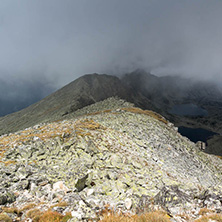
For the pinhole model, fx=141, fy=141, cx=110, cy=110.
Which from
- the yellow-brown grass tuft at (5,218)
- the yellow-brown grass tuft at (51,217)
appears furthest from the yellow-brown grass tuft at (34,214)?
the yellow-brown grass tuft at (5,218)

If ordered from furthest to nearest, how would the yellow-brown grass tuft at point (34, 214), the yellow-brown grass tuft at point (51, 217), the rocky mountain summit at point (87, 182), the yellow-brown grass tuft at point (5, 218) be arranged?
1. the rocky mountain summit at point (87, 182)
2. the yellow-brown grass tuft at point (34, 214)
3. the yellow-brown grass tuft at point (51, 217)
4. the yellow-brown grass tuft at point (5, 218)

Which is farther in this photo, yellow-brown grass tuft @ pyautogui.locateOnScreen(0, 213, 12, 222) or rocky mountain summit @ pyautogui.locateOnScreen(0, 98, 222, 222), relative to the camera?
rocky mountain summit @ pyautogui.locateOnScreen(0, 98, 222, 222)

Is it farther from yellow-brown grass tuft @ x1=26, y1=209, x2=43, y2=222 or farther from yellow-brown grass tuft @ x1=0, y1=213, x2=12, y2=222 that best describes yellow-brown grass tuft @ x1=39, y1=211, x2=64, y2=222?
yellow-brown grass tuft @ x1=0, y1=213, x2=12, y2=222

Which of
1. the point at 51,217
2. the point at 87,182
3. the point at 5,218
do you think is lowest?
the point at 51,217

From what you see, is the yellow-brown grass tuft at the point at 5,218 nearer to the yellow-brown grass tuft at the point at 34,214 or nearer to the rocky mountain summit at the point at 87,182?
the rocky mountain summit at the point at 87,182

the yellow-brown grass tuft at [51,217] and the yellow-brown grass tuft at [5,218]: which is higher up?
the yellow-brown grass tuft at [5,218]

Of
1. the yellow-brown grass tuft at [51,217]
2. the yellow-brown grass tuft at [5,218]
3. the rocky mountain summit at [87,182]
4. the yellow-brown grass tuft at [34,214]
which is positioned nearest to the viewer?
the yellow-brown grass tuft at [5,218]

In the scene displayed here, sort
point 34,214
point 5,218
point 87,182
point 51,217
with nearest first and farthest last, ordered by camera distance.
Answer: point 5,218, point 51,217, point 34,214, point 87,182

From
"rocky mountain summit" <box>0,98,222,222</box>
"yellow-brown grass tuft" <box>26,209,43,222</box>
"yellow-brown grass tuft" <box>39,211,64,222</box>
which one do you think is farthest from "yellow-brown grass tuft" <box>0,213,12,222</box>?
"yellow-brown grass tuft" <box>39,211,64,222</box>

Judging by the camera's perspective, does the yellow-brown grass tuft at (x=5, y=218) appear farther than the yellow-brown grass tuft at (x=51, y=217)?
No

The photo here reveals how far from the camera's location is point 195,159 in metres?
33.3

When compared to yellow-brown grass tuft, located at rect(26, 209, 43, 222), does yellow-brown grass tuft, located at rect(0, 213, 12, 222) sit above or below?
above

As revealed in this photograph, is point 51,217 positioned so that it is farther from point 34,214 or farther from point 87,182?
point 87,182

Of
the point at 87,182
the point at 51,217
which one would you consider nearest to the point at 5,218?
the point at 51,217
